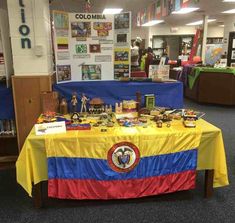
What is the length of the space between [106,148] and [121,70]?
4.62 feet

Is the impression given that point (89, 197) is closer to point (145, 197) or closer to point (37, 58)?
point (145, 197)

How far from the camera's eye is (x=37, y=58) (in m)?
2.88

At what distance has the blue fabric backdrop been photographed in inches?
117

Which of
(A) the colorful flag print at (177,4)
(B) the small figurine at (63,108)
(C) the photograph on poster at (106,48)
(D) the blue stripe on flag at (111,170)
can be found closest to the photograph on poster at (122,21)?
(C) the photograph on poster at (106,48)

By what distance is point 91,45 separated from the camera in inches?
Answer: 125

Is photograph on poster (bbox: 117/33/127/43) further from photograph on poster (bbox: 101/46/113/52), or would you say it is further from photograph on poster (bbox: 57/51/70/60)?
photograph on poster (bbox: 57/51/70/60)

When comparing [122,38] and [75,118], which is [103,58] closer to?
[122,38]

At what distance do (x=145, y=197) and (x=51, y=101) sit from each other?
1.34 metres

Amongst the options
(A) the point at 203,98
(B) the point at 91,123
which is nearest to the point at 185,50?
Result: (A) the point at 203,98

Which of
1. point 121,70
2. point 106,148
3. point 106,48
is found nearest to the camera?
point 106,148

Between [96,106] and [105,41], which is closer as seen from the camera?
[96,106]

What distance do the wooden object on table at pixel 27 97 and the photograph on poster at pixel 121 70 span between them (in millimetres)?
830

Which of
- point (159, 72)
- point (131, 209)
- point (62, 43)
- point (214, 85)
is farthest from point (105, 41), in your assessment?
point (214, 85)

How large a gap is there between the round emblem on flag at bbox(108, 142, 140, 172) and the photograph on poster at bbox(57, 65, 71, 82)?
4.36ft
